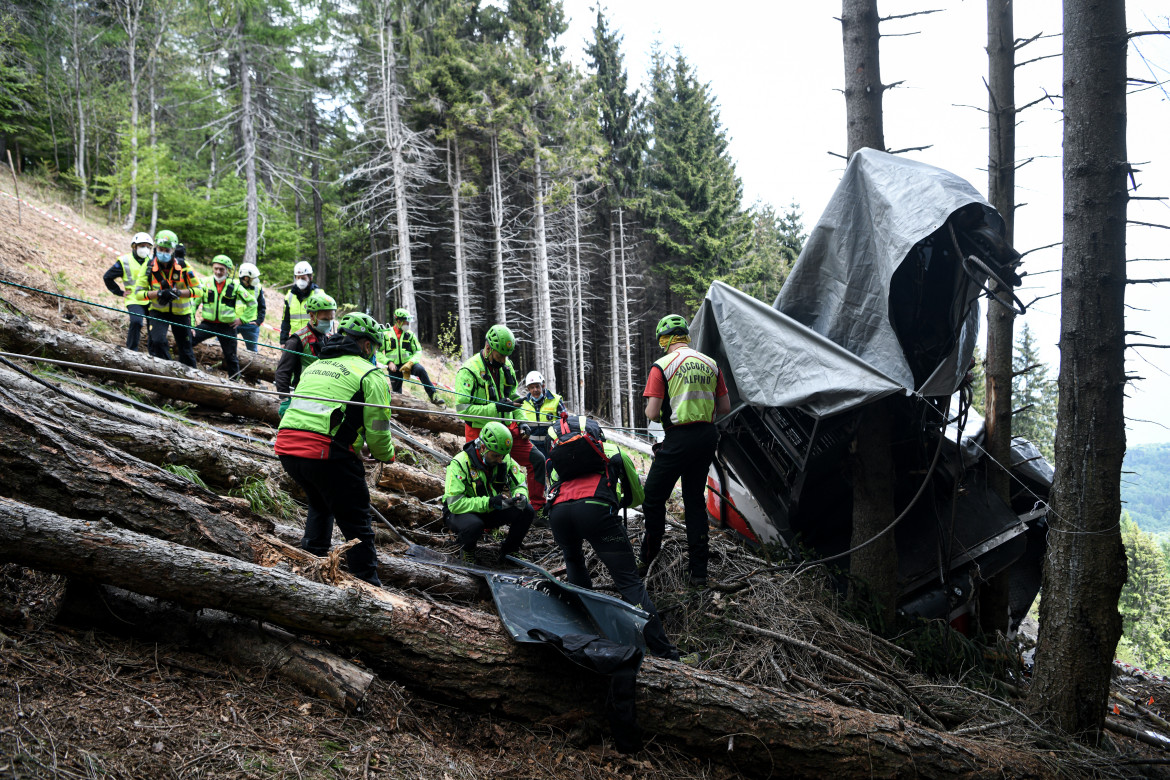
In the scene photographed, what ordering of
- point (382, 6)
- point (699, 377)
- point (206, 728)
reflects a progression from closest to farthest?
point (206, 728) → point (699, 377) → point (382, 6)

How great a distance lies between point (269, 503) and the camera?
16.3ft

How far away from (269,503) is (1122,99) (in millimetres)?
6510

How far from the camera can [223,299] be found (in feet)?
25.8

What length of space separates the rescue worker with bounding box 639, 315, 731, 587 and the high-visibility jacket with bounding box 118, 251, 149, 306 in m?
6.21

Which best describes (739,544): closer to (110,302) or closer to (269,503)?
(269,503)

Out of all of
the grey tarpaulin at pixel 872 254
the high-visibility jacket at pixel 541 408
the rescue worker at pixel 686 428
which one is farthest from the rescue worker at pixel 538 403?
the grey tarpaulin at pixel 872 254

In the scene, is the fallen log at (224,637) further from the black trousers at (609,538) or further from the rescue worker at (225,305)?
the rescue worker at (225,305)

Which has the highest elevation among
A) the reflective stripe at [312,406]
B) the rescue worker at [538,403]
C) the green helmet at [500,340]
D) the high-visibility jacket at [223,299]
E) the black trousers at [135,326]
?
the high-visibility jacket at [223,299]

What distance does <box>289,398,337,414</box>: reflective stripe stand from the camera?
386cm

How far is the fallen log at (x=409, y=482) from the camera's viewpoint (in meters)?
6.38

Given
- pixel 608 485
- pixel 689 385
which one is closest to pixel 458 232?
pixel 689 385

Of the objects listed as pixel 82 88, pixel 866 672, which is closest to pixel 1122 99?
pixel 866 672

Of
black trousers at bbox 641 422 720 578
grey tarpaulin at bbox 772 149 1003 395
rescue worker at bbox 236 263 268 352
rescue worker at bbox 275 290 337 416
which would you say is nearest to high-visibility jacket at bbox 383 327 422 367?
rescue worker at bbox 236 263 268 352

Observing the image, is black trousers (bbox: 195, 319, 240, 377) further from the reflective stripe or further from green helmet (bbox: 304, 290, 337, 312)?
the reflective stripe
